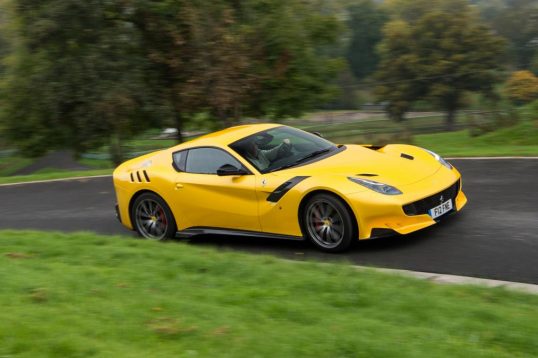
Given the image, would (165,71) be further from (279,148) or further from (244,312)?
(244,312)

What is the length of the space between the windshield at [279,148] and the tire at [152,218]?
1308 mm

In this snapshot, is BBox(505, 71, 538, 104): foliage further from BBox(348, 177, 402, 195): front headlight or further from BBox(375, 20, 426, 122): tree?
BBox(348, 177, 402, 195): front headlight

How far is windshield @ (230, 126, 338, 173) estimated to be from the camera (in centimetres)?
801

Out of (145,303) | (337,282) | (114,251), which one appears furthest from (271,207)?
(145,303)

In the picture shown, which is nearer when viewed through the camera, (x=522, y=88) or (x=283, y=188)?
(x=283, y=188)

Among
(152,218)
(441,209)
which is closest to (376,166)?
(441,209)

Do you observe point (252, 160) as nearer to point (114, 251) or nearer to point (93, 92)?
point (114, 251)

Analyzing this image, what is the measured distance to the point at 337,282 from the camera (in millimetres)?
5406

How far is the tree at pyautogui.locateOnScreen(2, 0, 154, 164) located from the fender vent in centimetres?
1423

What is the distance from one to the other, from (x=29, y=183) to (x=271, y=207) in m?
9.24

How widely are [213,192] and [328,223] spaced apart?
160 cm

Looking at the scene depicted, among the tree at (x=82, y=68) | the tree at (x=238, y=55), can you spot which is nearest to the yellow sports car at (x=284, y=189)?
the tree at (x=238, y=55)

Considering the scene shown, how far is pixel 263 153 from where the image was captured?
8.17 meters

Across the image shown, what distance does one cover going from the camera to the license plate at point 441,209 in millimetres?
7341
